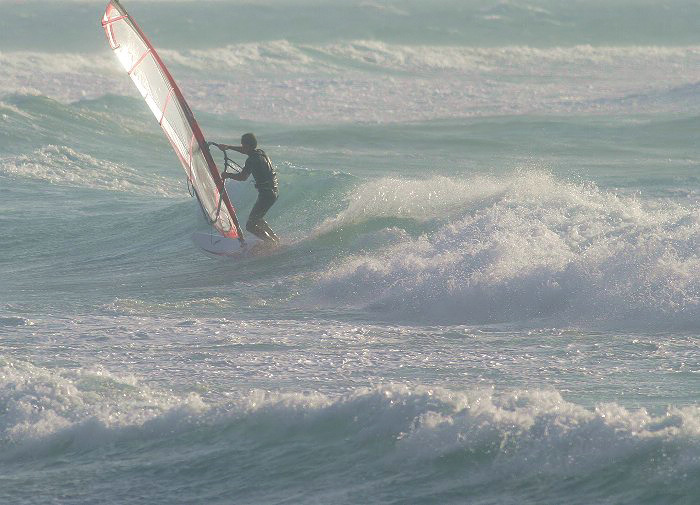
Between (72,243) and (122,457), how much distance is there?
777 cm

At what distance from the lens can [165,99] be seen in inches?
445

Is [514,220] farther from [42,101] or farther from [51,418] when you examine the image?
[42,101]

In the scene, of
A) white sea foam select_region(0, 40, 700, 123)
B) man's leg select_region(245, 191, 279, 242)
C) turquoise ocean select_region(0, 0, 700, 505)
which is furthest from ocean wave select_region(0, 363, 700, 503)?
white sea foam select_region(0, 40, 700, 123)

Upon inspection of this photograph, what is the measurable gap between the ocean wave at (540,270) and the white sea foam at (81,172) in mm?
6984

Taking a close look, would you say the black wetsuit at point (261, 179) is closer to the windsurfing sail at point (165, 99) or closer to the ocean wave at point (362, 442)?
the windsurfing sail at point (165, 99)

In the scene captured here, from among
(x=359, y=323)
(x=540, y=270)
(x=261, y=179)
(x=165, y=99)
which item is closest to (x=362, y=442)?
(x=359, y=323)

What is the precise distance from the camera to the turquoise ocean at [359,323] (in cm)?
586

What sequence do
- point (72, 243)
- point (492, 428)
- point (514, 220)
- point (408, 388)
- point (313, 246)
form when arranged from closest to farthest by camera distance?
point (492, 428) → point (408, 388) → point (514, 220) → point (313, 246) → point (72, 243)

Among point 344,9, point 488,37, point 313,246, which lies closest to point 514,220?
point 313,246

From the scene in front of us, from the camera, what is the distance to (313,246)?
1248cm

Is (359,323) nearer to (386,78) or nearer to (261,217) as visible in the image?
(261,217)

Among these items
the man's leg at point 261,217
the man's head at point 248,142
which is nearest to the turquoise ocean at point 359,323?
the man's leg at point 261,217

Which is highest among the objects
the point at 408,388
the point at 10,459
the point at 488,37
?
the point at 488,37

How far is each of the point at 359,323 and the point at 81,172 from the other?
10.3m
